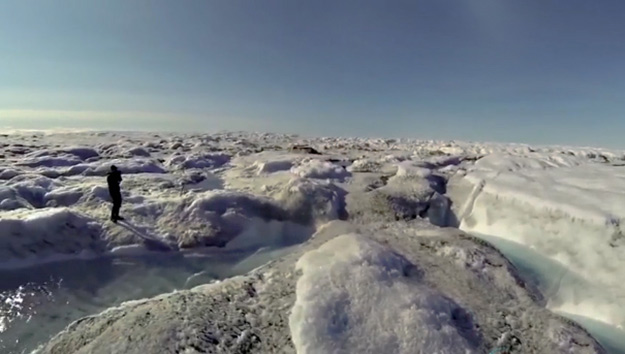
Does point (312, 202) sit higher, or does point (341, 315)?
point (312, 202)

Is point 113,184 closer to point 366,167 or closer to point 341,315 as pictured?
point 341,315

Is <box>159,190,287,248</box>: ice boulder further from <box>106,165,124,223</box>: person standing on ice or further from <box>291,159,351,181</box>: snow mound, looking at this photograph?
<box>291,159,351,181</box>: snow mound

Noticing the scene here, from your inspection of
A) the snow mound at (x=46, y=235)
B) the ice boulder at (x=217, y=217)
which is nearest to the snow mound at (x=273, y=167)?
the ice boulder at (x=217, y=217)

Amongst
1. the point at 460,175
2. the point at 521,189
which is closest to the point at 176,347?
the point at 521,189

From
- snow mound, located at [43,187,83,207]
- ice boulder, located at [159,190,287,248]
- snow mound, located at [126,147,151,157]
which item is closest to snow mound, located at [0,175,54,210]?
snow mound, located at [43,187,83,207]

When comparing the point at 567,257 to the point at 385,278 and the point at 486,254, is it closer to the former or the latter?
the point at 486,254

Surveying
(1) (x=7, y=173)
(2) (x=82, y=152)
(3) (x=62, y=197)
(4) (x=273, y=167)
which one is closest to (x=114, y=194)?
(3) (x=62, y=197)

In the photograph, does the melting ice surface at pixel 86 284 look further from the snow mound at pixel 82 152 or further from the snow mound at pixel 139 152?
the snow mound at pixel 139 152
